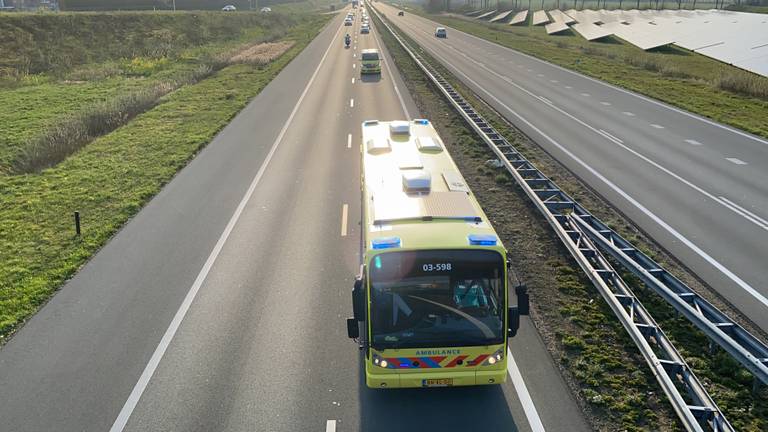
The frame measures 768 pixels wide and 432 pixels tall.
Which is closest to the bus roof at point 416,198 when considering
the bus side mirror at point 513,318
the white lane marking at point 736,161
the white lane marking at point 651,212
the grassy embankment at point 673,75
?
the bus side mirror at point 513,318

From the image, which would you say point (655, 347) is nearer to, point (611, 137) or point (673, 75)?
point (611, 137)

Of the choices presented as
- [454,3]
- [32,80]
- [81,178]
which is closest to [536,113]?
[81,178]

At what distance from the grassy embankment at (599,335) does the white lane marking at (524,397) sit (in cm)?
78

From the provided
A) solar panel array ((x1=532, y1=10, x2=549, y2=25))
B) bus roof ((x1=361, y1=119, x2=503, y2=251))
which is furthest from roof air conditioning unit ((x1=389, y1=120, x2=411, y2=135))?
solar panel array ((x1=532, y1=10, x2=549, y2=25))

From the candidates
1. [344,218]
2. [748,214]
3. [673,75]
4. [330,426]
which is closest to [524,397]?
[330,426]

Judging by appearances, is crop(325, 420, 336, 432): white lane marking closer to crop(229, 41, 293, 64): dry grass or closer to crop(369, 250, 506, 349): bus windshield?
crop(369, 250, 506, 349): bus windshield

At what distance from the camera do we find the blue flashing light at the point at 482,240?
8625 mm

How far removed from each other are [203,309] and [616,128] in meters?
23.2

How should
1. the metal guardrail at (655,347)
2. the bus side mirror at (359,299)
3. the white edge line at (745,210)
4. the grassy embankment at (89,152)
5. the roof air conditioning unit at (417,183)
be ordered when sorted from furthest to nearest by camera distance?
1. the white edge line at (745,210)
2. the grassy embankment at (89,152)
3. the roof air conditioning unit at (417,183)
4. the bus side mirror at (359,299)
5. the metal guardrail at (655,347)

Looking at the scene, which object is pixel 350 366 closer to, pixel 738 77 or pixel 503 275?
pixel 503 275

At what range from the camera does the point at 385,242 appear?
342 inches

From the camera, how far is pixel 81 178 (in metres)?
21.1

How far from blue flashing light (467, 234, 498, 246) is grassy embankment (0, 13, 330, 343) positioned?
9374 mm

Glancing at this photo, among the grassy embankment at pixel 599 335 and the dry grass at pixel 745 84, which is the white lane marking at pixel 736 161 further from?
the dry grass at pixel 745 84
